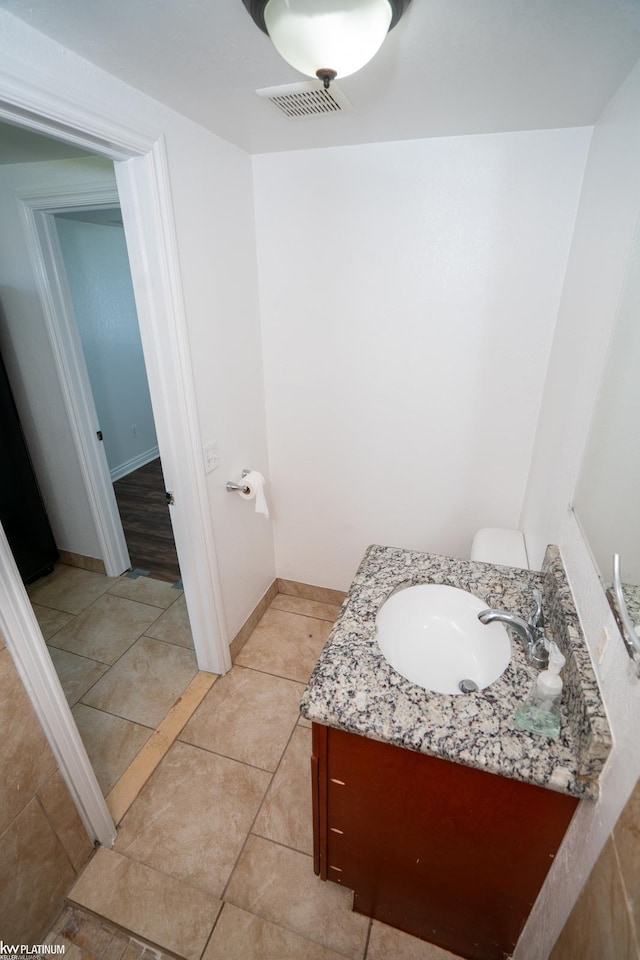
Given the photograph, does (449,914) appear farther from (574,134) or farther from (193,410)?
(574,134)

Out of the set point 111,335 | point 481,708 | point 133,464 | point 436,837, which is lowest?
point 133,464

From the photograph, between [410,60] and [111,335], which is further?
[111,335]

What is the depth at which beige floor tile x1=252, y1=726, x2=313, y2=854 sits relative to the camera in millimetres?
1434

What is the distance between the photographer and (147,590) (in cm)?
262

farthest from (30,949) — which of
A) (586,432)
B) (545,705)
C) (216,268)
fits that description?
(216,268)

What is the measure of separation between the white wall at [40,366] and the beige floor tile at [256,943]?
6.87ft

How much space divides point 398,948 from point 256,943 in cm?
41

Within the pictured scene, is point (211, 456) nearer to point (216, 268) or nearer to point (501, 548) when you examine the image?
point (216, 268)

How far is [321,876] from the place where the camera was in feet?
4.13

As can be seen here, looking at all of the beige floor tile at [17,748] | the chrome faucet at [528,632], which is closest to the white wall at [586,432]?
the chrome faucet at [528,632]

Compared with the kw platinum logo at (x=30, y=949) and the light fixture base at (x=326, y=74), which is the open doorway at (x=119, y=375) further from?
the light fixture base at (x=326, y=74)

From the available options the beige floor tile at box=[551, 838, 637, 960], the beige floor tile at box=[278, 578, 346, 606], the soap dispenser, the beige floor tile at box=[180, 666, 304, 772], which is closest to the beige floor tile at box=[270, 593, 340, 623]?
the beige floor tile at box=[278, 578, 346, 606]

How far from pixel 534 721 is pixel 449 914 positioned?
27.0 inches

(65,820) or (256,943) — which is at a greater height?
(65,820)
